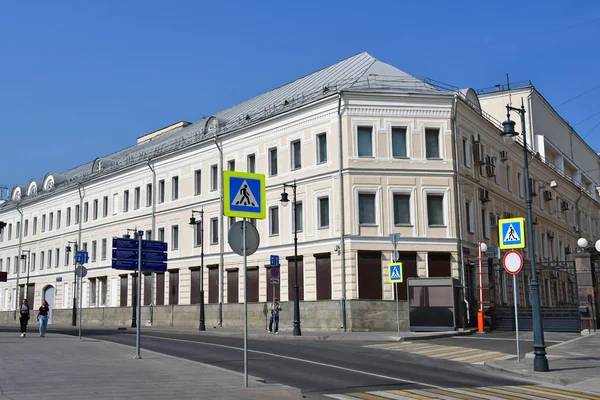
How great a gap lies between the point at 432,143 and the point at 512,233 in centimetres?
1857

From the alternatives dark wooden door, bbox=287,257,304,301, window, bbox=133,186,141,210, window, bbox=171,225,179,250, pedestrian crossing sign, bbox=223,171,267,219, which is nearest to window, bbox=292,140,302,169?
dark wooden door, bbox=287,257,304,301

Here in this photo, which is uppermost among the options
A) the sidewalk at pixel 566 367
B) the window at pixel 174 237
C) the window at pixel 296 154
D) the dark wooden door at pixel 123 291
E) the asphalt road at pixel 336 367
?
the window at pixel 296 154

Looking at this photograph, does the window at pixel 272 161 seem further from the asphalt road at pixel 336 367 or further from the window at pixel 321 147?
the asphalt road at pixel 336 367

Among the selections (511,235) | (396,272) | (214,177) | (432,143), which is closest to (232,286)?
(214,177)

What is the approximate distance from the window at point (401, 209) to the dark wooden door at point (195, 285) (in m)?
14.8

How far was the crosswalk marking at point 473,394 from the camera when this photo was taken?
38.1ft

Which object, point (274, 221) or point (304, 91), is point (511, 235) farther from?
point (304, 91)

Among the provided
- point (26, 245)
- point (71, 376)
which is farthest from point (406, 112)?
point (26, 245)

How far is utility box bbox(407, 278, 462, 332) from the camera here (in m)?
29.3

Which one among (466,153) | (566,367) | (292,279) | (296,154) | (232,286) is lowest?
(566,367)

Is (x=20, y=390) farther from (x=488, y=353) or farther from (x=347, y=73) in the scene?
(x=347, y=73)

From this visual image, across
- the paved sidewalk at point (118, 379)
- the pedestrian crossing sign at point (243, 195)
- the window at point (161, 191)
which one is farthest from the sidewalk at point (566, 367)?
the window at point (161, 191)

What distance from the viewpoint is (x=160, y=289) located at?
46188mm

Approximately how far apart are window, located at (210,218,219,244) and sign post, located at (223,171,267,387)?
101 feet
